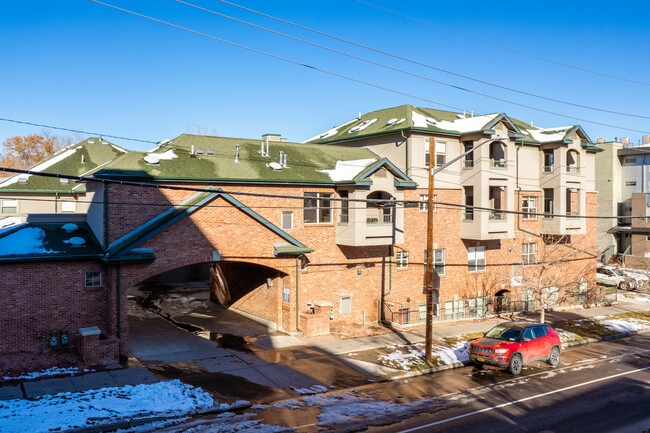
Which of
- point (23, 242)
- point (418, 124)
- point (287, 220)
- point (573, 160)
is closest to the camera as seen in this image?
point (23, 242)

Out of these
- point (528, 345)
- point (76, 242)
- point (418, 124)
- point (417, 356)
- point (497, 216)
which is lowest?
point (417, 356)

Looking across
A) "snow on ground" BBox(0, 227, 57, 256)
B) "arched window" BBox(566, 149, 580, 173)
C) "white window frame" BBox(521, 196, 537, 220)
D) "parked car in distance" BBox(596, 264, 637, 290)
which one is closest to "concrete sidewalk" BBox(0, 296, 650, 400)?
"snow on ground" BBox(0, 227, 57, 256)

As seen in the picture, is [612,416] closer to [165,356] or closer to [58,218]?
[165,356]

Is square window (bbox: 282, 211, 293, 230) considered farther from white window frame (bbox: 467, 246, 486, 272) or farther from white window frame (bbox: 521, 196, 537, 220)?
white window frame (bbox: 521, 196, 537, 220)

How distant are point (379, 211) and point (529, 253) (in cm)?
1369

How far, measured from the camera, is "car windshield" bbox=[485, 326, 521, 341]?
2088cm

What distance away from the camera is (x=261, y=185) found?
2508 cm

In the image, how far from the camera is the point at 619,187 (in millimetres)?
64812

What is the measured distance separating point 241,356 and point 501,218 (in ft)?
63.2

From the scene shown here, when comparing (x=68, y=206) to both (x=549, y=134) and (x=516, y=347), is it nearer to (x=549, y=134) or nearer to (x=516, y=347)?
(x=516, y=347)

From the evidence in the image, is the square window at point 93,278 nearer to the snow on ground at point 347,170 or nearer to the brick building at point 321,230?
the brick building at point 321,230

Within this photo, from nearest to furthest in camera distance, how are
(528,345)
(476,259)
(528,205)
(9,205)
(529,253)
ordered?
(528,345) < (476,259) < (528,205) < (529,253) < (9,205)

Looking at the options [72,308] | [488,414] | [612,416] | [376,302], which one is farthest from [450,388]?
[72,308]

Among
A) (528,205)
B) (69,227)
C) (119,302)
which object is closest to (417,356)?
(119,302)
